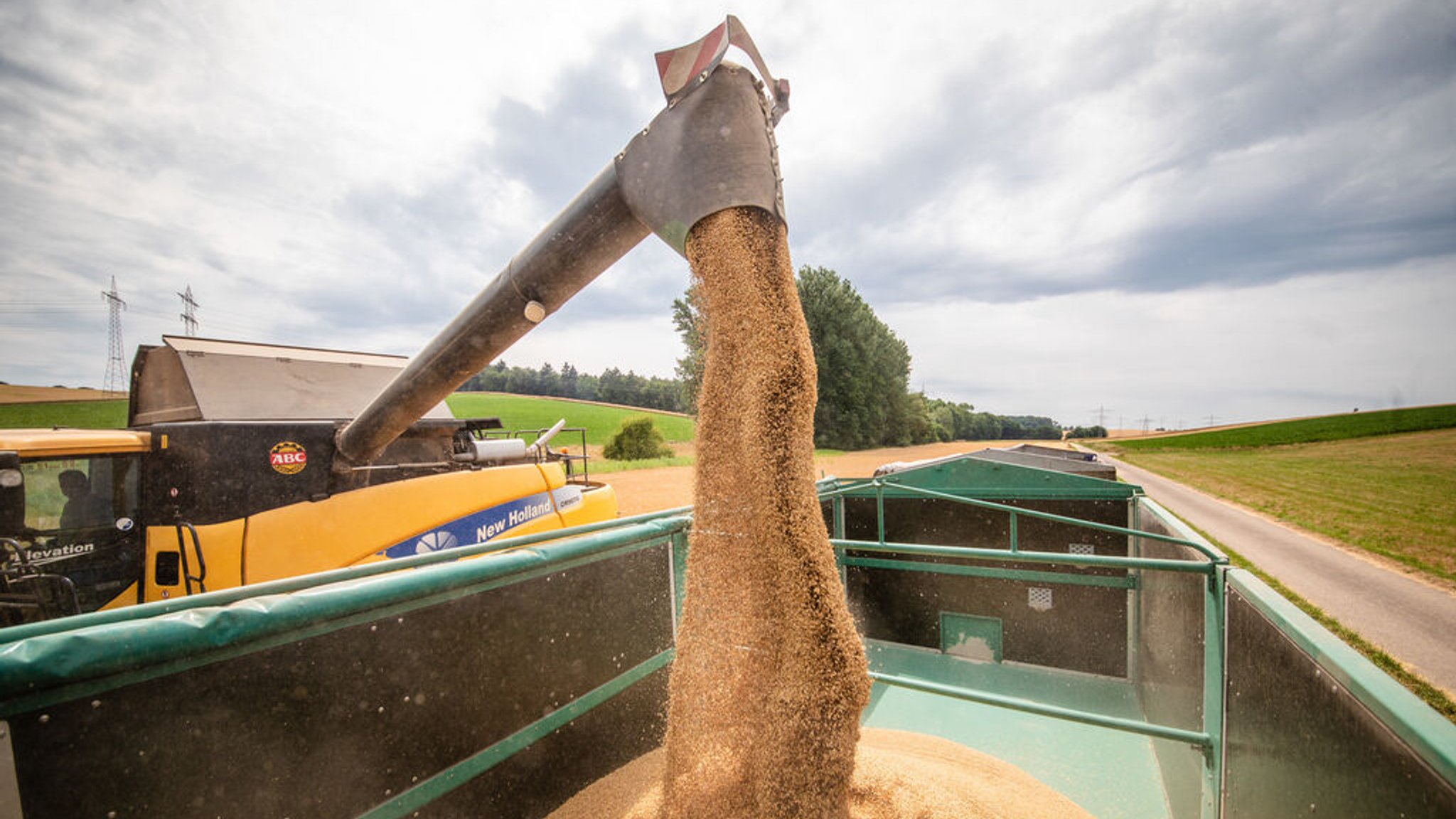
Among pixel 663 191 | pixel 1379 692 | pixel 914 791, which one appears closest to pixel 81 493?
pixel 663 191

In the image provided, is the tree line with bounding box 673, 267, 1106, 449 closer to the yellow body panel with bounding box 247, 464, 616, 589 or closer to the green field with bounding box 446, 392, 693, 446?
the green field with bounding box 446, 392, 693, 446

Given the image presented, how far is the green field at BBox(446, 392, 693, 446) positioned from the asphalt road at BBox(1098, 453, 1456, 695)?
76.5 feet

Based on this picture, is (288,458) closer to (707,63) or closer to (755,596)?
(755,596)

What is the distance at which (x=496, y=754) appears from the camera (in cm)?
175

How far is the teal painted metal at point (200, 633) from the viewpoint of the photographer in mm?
939

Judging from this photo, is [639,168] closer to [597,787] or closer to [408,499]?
[597,787]

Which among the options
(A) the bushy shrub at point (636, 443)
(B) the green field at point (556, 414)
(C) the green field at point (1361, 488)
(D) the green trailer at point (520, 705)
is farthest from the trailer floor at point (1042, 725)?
(B) the green field at point (556, 414)

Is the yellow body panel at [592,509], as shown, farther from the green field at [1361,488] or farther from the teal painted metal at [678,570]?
the green field at [1361,488]

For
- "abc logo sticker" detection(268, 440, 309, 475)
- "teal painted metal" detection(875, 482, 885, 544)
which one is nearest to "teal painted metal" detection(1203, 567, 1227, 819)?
"teal painted metal" detection(875, 482, 885, 544)

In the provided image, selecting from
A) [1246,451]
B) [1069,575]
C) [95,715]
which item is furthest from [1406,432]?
[95,715]

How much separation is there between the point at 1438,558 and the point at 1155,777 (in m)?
13.7

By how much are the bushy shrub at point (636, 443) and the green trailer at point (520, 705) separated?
83.0 ft

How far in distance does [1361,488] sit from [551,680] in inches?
1152

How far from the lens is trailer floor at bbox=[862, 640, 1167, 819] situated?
9.53 ft
